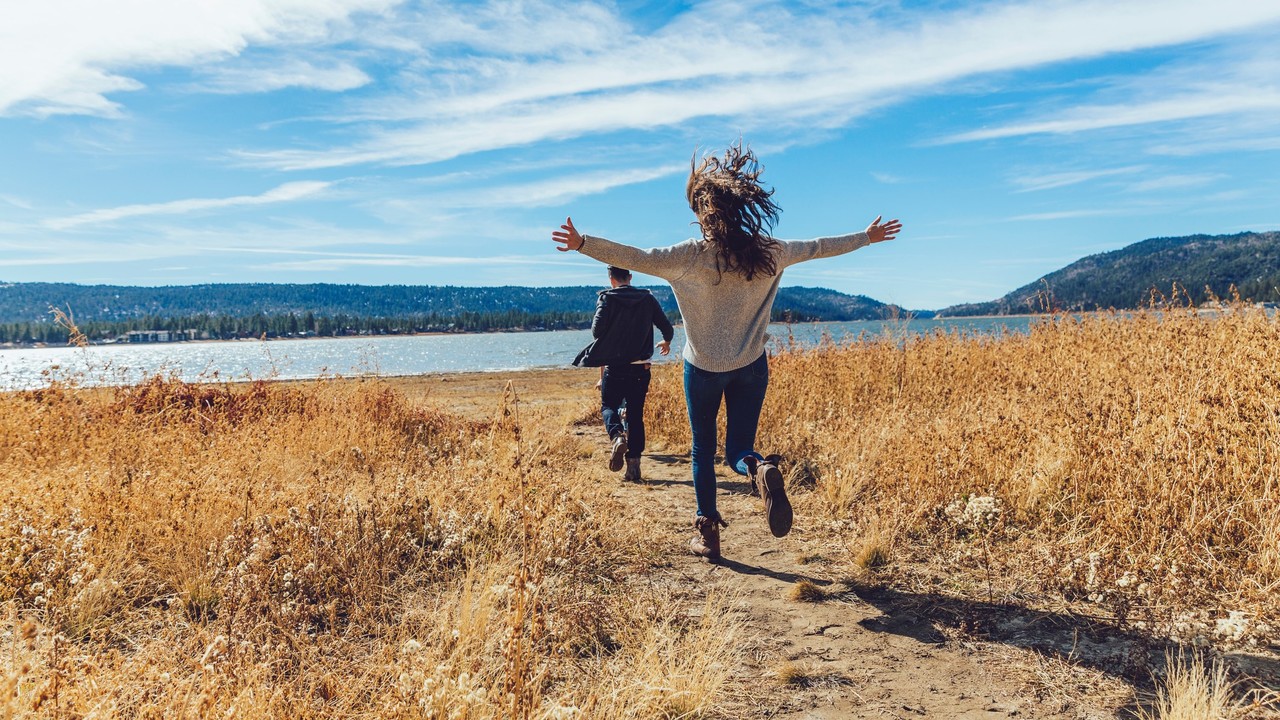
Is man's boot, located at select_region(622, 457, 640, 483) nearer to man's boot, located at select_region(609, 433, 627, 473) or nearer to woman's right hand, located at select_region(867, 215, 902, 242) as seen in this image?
man's boot, located at select_region(609, 433, 627, 473)

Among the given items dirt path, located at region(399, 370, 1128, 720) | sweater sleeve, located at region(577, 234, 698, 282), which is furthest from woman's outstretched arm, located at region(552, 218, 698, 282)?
dirt path, located at region(399, 370, 1128, 720)

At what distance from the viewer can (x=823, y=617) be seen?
3676 mm

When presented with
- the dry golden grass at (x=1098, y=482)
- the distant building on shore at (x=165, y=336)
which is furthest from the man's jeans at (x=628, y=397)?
the distant building on shore at (x=165, y=336)

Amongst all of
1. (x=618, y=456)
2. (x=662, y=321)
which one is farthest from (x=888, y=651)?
(x=662, y=321)

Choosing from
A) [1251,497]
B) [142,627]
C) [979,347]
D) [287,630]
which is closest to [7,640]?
[142,627]

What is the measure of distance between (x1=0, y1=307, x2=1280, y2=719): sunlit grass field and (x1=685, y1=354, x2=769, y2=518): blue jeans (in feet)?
2.23

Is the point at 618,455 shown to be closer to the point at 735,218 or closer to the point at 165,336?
the point at 735,218

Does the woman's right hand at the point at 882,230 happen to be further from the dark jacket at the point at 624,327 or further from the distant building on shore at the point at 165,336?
the distant building on shore at the point at 165,336

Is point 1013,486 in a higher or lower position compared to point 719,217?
lower

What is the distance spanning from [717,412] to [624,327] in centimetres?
300

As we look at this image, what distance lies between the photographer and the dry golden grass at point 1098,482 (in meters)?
3.53

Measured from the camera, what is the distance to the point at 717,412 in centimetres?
436

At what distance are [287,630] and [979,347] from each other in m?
9.89

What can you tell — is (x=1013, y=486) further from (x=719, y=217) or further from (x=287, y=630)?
(x=287, y=630)
